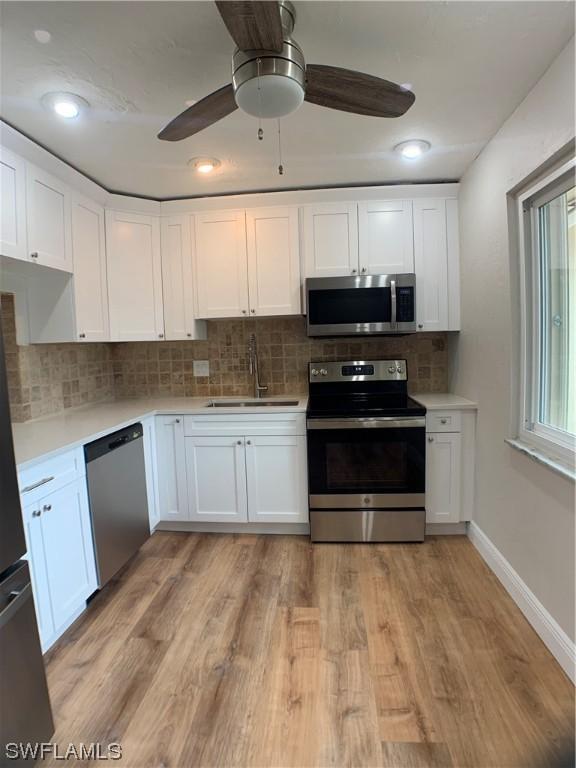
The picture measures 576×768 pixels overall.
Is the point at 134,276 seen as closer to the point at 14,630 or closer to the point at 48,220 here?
the point at 48,220

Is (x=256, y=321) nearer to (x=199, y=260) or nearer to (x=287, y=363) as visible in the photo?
(x=287, y=363)

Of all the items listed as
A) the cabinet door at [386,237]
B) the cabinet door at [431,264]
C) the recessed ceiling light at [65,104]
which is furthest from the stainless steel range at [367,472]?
the recessed ceiling light at [65,104]

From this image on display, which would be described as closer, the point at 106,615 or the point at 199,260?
the point at 106,615

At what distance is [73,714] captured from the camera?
4.58ft

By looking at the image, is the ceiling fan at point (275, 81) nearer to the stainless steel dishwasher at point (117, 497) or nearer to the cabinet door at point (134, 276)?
the cabinet door at point (134, 276)

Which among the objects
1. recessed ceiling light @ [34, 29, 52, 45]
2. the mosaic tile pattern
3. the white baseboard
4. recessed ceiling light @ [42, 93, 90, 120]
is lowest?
the white baseboard

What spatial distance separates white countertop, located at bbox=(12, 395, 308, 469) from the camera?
1.76 metres

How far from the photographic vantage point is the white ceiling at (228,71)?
1.25 m

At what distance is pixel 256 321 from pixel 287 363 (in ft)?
1.35

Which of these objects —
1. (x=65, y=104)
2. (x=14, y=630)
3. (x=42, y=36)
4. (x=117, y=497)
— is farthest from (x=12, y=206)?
(x=14, y=630)

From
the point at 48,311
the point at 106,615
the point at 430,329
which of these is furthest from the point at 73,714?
the point at 430,329

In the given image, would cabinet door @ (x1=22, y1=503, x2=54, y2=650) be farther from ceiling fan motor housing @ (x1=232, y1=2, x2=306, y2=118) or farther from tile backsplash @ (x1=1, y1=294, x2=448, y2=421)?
ceiling fan motor housing @ (x1=232, y1=2, x2=306, y2=118)

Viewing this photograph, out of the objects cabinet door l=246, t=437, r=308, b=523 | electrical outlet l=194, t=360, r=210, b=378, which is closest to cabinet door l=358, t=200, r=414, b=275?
cabinet door l=246, t=437, r=308, b=523

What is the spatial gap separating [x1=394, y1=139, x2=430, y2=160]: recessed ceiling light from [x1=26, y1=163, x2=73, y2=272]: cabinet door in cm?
188
